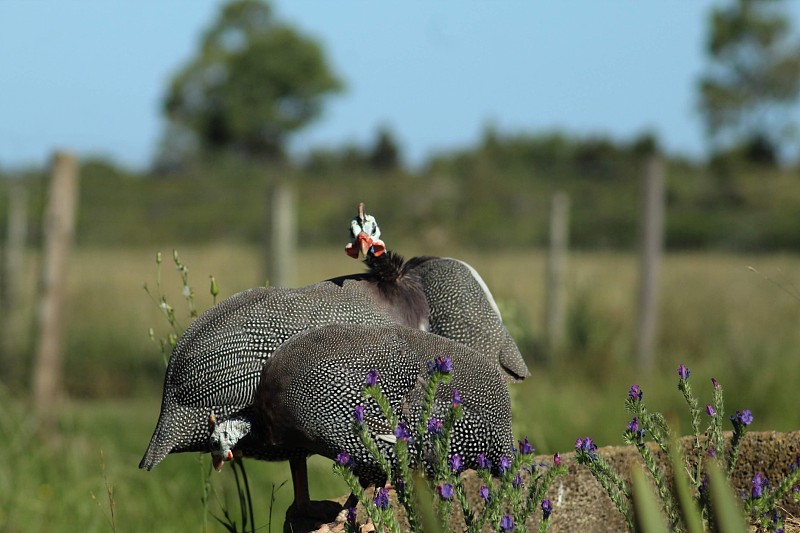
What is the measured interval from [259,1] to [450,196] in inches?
1734

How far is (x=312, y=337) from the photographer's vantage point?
1947 mm

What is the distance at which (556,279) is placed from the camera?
8734mm

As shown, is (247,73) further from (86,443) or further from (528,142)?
(86,443)

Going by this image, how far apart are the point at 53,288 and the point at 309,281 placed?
256cm

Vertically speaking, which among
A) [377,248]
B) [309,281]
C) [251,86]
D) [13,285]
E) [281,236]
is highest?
[251,86]

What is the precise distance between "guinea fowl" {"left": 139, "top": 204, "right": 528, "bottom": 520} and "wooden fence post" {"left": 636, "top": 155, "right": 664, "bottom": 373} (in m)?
5.84

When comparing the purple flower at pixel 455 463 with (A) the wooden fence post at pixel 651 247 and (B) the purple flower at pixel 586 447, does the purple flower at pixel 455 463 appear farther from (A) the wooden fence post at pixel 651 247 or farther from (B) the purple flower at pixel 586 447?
(A) the wooden fence post at pixel 651 247

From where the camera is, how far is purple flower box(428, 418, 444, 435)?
5.85 ft

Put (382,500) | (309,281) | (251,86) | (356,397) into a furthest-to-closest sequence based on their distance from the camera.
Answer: (251,86) → (309,281) → (356,397) → (382,500)

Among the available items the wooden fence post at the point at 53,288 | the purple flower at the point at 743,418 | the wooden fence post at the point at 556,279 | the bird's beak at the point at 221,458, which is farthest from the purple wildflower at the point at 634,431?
the wooden fence post at the point at 556,279

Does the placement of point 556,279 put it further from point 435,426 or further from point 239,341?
point 435,426

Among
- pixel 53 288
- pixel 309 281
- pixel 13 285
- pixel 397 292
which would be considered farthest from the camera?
pixel 13 285

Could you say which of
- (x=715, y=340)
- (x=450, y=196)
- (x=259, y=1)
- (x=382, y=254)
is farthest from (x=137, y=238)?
(x=259, y=1)

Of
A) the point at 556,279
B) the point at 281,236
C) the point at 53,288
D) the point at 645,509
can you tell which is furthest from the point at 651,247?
the point at 645,509
